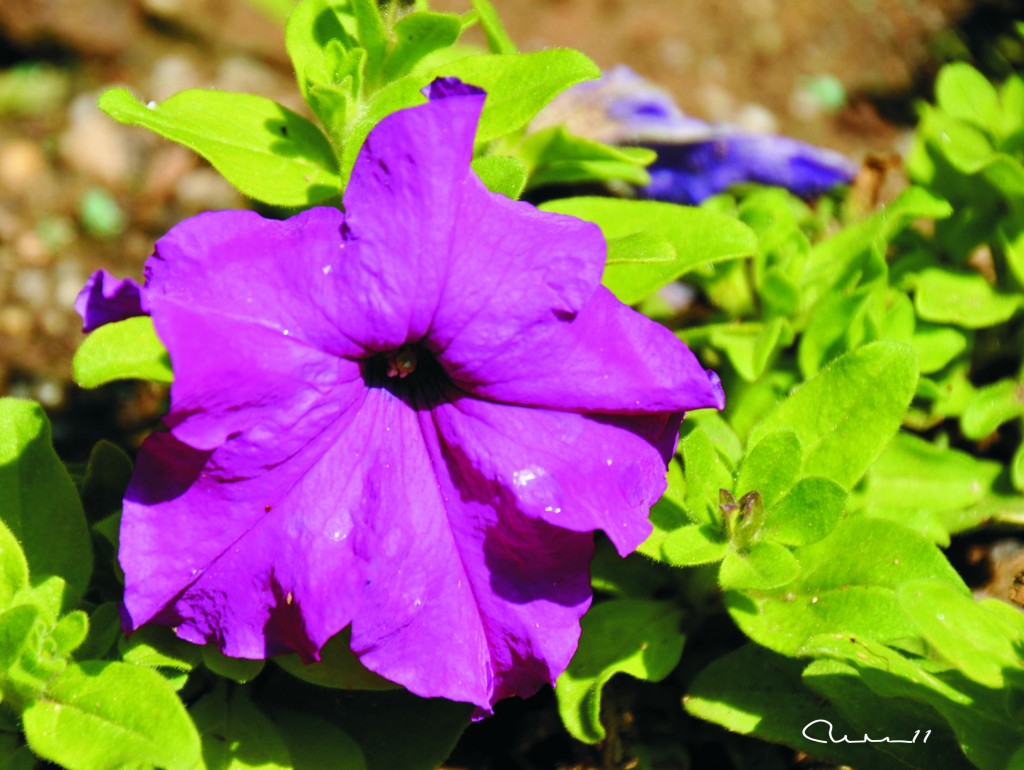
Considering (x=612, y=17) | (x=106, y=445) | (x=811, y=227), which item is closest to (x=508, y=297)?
(x=106, y=445)

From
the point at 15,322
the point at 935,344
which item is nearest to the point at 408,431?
the point at 935,344

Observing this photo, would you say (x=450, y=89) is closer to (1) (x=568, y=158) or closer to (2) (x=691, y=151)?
(1) (x=568, y=158)

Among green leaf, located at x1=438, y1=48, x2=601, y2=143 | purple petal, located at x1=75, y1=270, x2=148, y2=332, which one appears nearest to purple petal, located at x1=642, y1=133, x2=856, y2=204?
green leaf, located at x1=438, y1=48, x2=601, y2=143

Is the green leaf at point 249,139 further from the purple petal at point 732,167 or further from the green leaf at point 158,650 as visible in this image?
the purple petal at point 732,167

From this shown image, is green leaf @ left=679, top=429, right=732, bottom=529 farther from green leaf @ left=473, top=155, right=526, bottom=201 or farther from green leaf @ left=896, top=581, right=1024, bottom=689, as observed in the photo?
green leaf @ left=473, top=155, right=526, bottom=201

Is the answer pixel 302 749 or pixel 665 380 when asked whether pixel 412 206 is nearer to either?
pixel 665 380

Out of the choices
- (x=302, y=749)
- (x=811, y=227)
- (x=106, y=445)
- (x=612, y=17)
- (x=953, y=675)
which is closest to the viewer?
(x=953, y=675)
